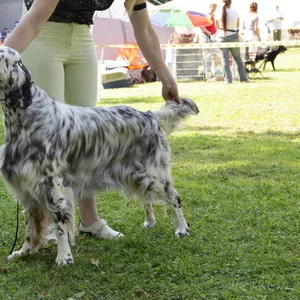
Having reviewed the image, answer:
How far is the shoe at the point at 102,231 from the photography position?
4.47m

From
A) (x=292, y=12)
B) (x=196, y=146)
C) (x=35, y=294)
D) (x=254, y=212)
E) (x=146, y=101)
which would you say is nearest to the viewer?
(x=35, y=294)

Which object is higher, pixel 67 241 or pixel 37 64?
pixel 37 64

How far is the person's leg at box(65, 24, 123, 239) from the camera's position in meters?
4.18

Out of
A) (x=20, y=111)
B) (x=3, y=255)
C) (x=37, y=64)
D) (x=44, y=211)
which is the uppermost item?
(x=37, y=64)

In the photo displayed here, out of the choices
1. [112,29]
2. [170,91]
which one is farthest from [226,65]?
[170,91]

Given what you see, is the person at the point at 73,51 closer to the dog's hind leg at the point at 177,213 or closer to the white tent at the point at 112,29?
the dog's hind leg at the point at 177,213

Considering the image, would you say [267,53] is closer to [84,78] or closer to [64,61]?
[84,78]

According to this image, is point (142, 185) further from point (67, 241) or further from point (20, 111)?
point (20, 111)

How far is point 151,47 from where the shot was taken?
452cm

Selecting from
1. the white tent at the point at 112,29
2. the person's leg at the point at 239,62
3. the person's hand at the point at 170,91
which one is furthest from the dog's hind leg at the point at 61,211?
the white tent at the point at 112,29

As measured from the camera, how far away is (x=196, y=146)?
7.84m

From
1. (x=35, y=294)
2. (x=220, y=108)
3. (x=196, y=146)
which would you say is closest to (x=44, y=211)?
(x=35, y=294)

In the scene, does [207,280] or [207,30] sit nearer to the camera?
[207,280]

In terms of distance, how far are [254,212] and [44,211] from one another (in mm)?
1812
